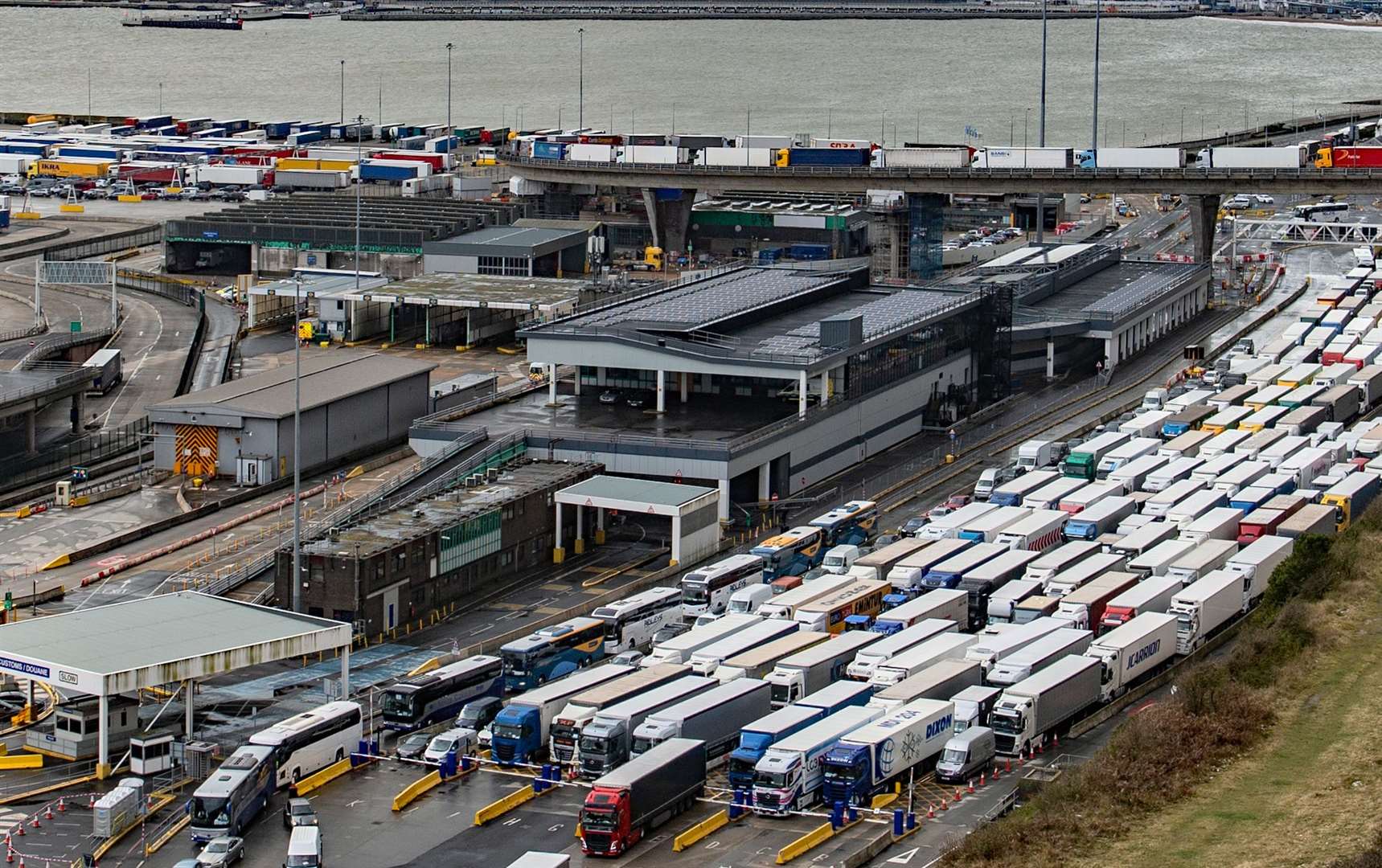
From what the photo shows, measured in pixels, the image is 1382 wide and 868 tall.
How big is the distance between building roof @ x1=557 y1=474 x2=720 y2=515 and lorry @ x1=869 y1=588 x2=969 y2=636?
888 cm

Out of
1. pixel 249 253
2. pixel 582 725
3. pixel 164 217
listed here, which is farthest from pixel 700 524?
pixel 164 217

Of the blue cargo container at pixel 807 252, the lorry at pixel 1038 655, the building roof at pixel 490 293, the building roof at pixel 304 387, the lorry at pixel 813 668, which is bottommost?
the lorry at pixel 813 668

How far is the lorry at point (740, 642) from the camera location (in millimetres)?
45094

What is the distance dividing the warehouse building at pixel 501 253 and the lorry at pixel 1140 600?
49646mm

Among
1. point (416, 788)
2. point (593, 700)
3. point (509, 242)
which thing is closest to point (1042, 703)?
point (593, 700)

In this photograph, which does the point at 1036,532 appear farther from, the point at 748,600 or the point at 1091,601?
the point at 748,600

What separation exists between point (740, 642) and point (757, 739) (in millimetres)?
6516

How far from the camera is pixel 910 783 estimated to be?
4012 cm

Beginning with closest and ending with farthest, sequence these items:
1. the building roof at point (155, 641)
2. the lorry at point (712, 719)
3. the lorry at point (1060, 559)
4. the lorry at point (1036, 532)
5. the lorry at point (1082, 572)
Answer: the lorry at point (712, 719)
the building roof at point (155, 641)
the lorry at point (1082, 572)
the lorry at point (1060, 559)
the lorry at point (1036, 532)

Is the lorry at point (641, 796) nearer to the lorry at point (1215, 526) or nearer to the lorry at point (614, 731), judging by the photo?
the lorry at point (614, 731)

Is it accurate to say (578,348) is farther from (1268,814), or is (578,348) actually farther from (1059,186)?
(1059,186)

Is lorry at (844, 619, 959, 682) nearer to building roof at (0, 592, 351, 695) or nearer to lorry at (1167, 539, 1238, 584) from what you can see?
lorry at (1167, 539, 1238, 584)

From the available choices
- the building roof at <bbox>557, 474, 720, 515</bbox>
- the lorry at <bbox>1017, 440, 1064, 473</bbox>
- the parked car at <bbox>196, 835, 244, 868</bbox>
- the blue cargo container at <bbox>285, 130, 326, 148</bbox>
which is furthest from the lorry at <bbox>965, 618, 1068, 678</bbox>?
the blue cargo container at <bbox>285, 130, 326, 148</bbox>

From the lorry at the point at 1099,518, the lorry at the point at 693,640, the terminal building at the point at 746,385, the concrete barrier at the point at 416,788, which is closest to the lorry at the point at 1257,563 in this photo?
the lorry at the point at 1099,518
